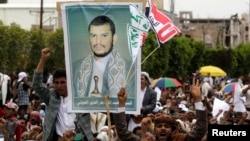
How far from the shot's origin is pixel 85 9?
933 centimetres

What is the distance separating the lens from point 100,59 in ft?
30.3

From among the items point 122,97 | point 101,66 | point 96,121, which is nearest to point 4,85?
point 96,121

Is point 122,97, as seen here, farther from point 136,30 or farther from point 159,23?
point 159,23

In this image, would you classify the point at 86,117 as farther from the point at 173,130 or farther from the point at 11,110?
the point at 11,110

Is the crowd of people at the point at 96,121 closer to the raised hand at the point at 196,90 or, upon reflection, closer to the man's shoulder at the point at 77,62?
the raised hand at the point at 196,90

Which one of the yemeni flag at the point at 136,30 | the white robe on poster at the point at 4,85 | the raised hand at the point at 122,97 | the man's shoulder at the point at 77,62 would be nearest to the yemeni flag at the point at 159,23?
the yemeni flag at the point at 136,30

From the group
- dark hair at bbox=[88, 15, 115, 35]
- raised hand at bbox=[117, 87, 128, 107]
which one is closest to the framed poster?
dark hair at bbox=[88, 15, 115, 35]

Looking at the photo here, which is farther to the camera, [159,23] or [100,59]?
[159,23]

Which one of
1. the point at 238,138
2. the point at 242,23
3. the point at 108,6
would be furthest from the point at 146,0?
the point at 242,23

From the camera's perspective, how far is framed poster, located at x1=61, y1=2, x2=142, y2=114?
30.2ft

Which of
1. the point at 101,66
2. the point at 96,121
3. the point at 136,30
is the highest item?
the point at 136,30

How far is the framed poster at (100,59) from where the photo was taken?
30.2ft

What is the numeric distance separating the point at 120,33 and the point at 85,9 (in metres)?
0.41

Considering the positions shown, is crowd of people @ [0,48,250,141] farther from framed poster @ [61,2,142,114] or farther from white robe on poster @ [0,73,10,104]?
white robe on poster @ [0,73,10,104]
